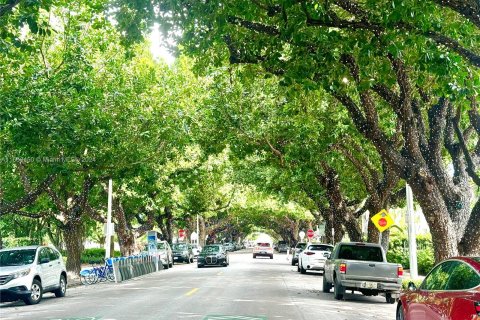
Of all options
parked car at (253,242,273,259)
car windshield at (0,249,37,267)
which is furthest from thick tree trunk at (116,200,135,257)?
parked car at (253,242,273,259)

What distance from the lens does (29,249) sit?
17.9 metres

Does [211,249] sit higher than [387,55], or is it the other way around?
[387,55]

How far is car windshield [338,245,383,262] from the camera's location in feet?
56.5

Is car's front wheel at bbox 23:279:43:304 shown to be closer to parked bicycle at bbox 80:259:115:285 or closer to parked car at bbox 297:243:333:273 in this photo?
parked bicycle at bbox 80:259:115:285

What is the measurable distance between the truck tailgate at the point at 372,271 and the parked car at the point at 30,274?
29.5 feet

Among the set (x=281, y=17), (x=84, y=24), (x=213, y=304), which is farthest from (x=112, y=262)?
(x=281, y=17)

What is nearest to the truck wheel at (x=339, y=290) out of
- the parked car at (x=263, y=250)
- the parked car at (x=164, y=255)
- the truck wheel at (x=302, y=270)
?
the truck wheel at (x=302, y=270)

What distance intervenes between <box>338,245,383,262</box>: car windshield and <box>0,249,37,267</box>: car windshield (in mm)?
9454

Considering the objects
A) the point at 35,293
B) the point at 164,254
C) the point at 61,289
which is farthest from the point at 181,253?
the point at 35,293

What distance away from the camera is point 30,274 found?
1652 cm

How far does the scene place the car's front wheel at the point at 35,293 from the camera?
16.3 metres

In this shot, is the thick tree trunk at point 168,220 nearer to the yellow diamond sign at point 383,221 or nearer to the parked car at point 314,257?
the parked car at point 314,257

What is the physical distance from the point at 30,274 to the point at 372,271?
9.78 meters

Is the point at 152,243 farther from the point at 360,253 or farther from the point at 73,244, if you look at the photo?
the point at 360,253
